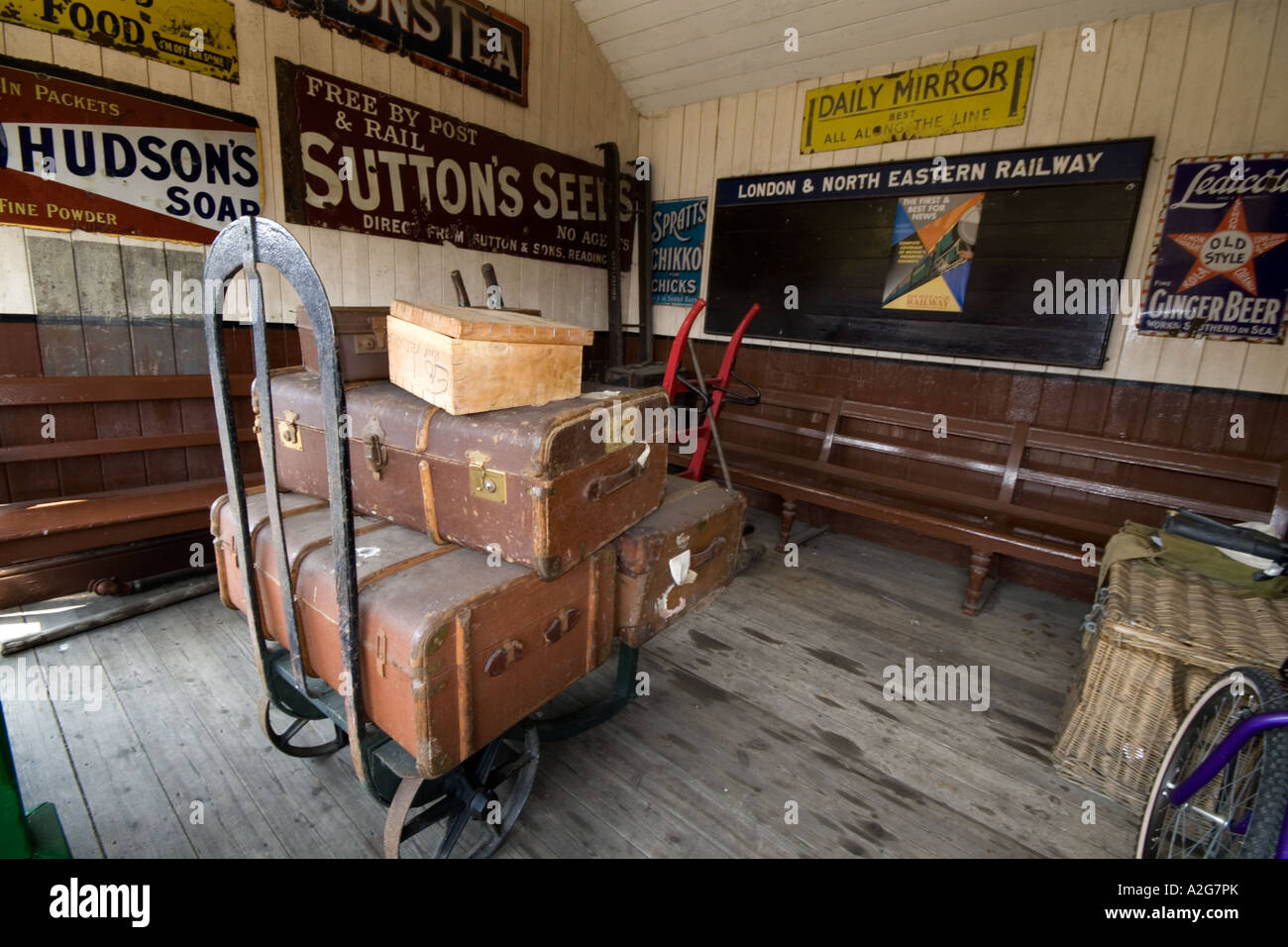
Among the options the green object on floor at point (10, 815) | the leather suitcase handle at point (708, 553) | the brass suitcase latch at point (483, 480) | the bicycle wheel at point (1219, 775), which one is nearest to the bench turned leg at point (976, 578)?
the bicycle wheel at point (1219, 775)

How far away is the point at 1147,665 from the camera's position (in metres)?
1.97

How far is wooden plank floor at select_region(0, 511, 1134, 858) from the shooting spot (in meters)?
1.77

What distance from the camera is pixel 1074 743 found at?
2139 millimetres

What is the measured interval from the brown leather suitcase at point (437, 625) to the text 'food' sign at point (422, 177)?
8.11ft

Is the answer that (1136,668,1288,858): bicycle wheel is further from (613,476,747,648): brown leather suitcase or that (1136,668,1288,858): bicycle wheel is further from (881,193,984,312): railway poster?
(881,193,984,312): railway poster

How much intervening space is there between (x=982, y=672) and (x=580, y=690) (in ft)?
5.96

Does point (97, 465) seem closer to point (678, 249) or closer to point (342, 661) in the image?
point (342, 661)

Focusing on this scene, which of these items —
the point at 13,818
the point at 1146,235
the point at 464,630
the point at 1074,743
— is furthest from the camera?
the point at 1146,235

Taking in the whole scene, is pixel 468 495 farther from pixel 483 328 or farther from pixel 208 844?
pixel 208 844

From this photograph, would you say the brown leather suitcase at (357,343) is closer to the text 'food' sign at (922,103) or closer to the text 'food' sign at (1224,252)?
the text 'food' sign at (922,103)

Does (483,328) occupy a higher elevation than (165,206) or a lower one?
lower

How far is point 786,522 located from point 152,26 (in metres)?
4.19

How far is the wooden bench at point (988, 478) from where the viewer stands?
308cm

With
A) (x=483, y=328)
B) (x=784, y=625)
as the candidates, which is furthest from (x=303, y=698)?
(x=784, y=625)
